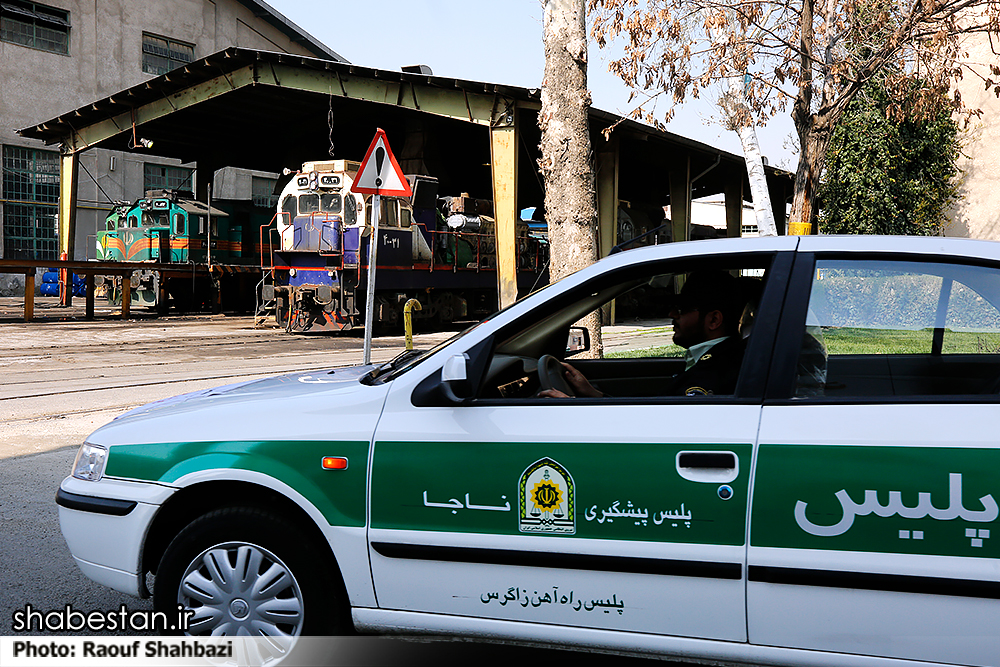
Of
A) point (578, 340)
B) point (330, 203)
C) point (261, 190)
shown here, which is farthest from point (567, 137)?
point (261, 190)

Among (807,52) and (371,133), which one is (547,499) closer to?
(807,52)

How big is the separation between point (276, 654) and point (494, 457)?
1.01 m

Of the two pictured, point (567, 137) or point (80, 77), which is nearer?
point (567, 137)

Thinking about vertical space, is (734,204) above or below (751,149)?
above

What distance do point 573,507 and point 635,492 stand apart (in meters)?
0.20

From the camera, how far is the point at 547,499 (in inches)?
107

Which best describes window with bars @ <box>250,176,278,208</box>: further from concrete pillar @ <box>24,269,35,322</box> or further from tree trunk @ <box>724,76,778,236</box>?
tree trunk @ <box>724,76,778,236</box>

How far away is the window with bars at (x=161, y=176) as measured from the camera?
1501 inches

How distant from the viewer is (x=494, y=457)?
277 centimetres

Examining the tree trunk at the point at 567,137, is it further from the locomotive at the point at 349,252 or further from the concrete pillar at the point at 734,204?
the concrete pillar at the point at 734,204

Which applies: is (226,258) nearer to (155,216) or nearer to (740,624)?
(155,216)

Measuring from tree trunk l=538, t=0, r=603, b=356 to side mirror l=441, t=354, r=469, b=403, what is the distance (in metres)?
6.18

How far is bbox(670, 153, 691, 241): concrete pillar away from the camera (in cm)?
2775

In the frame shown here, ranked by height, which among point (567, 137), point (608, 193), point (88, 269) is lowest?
point (88, 269)
